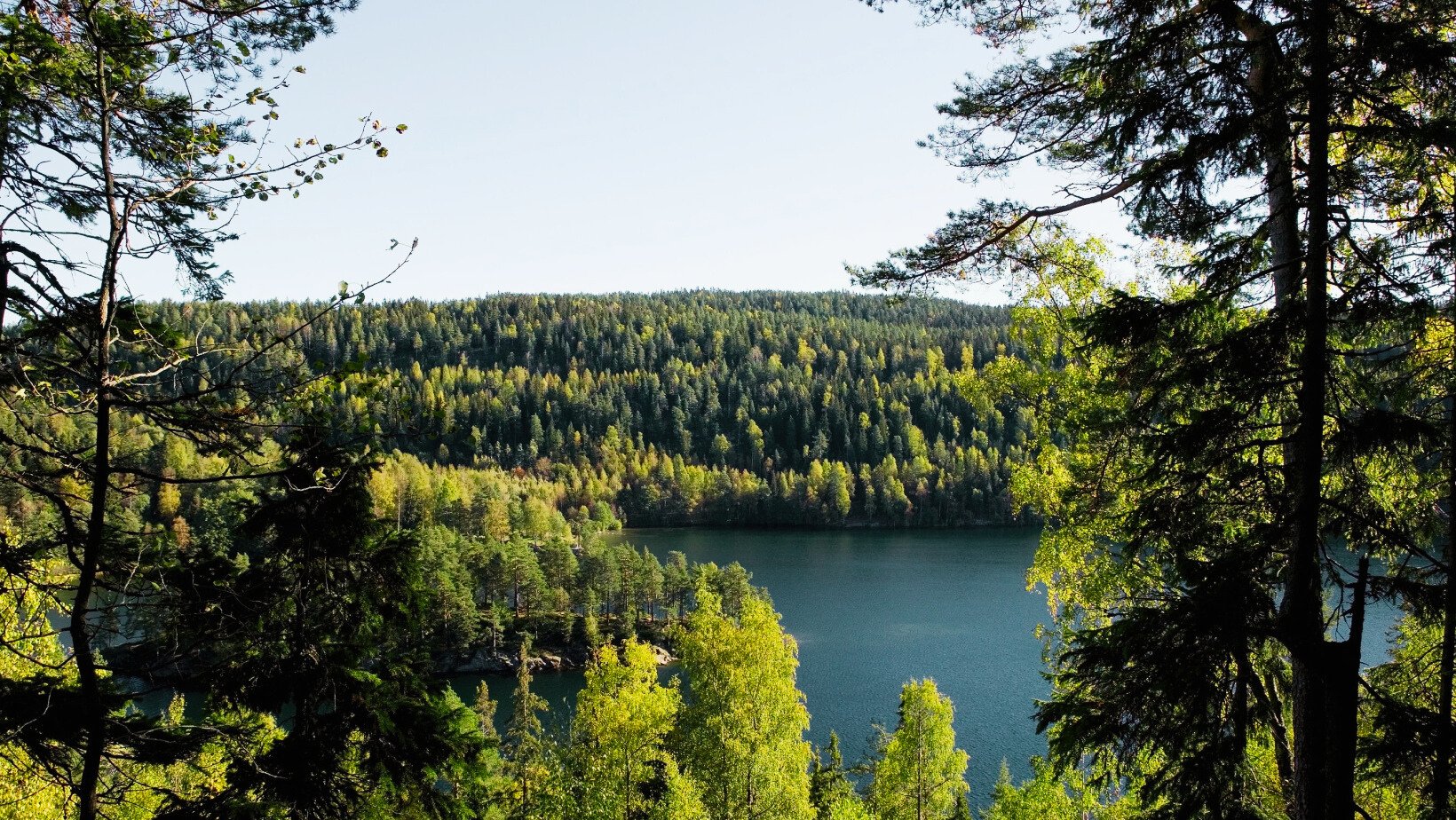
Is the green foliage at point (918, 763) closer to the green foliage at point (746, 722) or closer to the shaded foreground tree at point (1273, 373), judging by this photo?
the green foliage at point (746, 722)

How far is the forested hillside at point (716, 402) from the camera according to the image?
282 feet

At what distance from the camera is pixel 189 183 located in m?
3.11

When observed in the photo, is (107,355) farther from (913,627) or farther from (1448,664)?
(913,627)

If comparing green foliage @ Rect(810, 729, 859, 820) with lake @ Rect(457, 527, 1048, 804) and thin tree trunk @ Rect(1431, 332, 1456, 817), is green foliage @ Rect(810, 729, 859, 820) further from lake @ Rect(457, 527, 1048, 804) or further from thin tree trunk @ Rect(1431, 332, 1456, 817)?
thin tree trunk @ Rect(1431, 332, 1456, 817)

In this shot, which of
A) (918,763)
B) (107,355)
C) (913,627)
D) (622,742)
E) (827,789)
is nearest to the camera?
(107,355)

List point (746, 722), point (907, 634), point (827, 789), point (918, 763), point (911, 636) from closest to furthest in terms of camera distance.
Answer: point (746, 722), point (918, 763), point (827, 789), point (911, 636), point (907, 634)

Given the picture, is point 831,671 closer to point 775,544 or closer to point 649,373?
point 775,544

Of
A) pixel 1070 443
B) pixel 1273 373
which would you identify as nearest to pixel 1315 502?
pixel 1273 373

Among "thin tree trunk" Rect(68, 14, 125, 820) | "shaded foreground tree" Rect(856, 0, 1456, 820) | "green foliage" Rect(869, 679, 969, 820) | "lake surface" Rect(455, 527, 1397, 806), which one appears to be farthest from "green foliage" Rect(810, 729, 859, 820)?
"thin tree trunk" Rect(68, 14, 125, 820)

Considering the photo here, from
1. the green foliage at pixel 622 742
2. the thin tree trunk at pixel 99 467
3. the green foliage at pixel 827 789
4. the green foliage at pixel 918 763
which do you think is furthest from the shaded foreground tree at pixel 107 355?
the green foliage at pixel 827 789

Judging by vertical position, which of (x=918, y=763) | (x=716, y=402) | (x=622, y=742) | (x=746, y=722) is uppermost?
(x=716, y=402)

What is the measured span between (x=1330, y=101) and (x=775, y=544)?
6729 centimetres

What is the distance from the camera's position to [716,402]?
11875cm

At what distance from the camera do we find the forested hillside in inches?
3383
